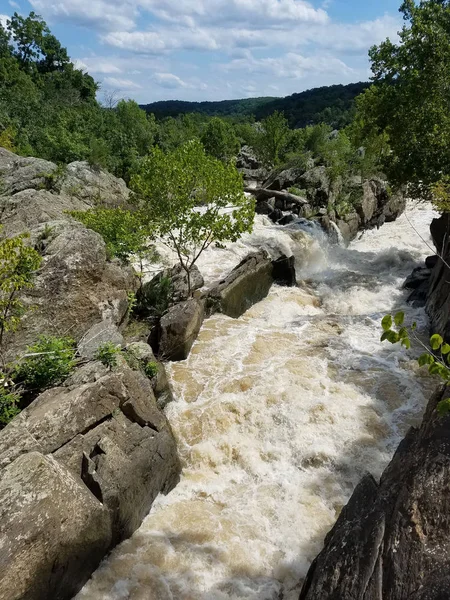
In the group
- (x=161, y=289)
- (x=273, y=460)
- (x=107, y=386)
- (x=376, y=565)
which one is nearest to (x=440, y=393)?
(x=376, y=565)

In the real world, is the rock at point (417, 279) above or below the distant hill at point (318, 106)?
below

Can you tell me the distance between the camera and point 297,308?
16031mm

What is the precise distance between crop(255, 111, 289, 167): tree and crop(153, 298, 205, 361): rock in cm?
3443

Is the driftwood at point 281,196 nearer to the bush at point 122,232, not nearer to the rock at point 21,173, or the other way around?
the rock at point 21,173

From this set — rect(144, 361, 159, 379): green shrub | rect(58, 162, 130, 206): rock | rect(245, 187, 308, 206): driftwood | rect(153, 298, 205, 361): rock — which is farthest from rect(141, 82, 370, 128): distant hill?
rect(144, 361, 159, 379): green shrub

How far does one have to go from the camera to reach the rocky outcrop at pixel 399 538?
4.10 meters

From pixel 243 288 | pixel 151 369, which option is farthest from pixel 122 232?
pixel 151 369

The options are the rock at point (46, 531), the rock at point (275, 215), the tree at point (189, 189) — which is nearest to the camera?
the rock at point (46, 531)

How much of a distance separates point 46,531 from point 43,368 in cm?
312

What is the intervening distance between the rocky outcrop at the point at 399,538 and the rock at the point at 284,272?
12.8 metres

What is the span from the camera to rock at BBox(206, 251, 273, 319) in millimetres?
14789

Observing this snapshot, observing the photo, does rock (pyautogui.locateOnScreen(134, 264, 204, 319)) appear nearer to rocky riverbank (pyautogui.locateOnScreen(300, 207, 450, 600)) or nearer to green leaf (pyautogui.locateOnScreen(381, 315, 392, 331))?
rocky riverbank (pyautogui.locateOnScreen(300, 207, 450, 600))

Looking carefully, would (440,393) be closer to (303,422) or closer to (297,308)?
(303,422)

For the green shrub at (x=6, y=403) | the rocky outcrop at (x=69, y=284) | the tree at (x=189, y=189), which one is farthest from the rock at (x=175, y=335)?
the green shrub at (x=6, y=403)
